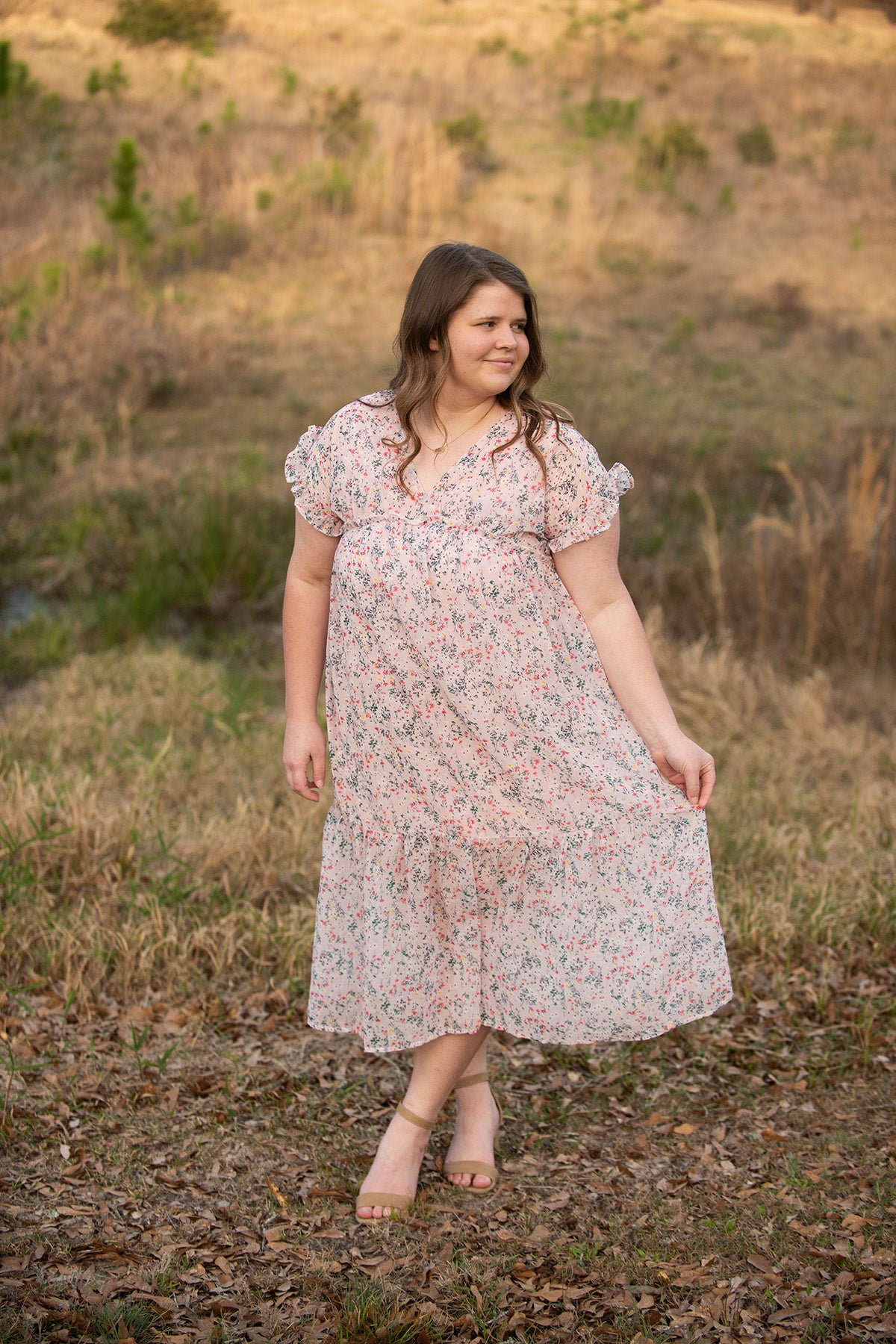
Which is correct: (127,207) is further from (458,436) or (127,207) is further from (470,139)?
(458,436)

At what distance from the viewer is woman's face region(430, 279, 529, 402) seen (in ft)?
6.53

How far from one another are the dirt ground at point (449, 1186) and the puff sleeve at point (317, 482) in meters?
1.25

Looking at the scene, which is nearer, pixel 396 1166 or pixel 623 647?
pixel 623 647

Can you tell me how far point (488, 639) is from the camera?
198cm

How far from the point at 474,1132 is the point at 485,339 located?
4.80ft

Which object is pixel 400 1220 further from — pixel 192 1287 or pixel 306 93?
pixel 306 93

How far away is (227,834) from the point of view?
11.7ft

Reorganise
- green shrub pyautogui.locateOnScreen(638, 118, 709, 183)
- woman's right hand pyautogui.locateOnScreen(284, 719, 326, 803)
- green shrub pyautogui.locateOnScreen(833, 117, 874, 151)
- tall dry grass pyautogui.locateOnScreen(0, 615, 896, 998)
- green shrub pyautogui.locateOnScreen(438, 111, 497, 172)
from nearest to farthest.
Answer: woman's right hand pyautogui.locateOnScreen(284, 719, 326, 803) < tall dry grass pyautogui.locateOnScreen(0, 615, 896, 998) < green shrub pyautogui.locateOnScreen(438, 111, 497, 172) < green shrub pyautogui.locateOnScreen(638, 118, 709, 183) < green shrub pyautogui.locateOnScreen(833, 117, 874, 151)

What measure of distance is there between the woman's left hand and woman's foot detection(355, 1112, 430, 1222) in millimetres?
793

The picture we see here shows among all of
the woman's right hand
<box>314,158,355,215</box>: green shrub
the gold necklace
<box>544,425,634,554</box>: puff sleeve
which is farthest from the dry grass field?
the gold necklace

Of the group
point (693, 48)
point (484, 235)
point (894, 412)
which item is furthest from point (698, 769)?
point (693, 48)

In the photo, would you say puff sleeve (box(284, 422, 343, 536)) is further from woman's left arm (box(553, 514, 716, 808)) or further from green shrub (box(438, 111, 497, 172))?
green shrub (box(438, 111, 497, 172))

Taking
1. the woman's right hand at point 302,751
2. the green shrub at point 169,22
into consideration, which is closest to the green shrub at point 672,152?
the green shrub at point 169,22

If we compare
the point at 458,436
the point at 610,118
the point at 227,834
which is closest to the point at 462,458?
the point at 458,436
